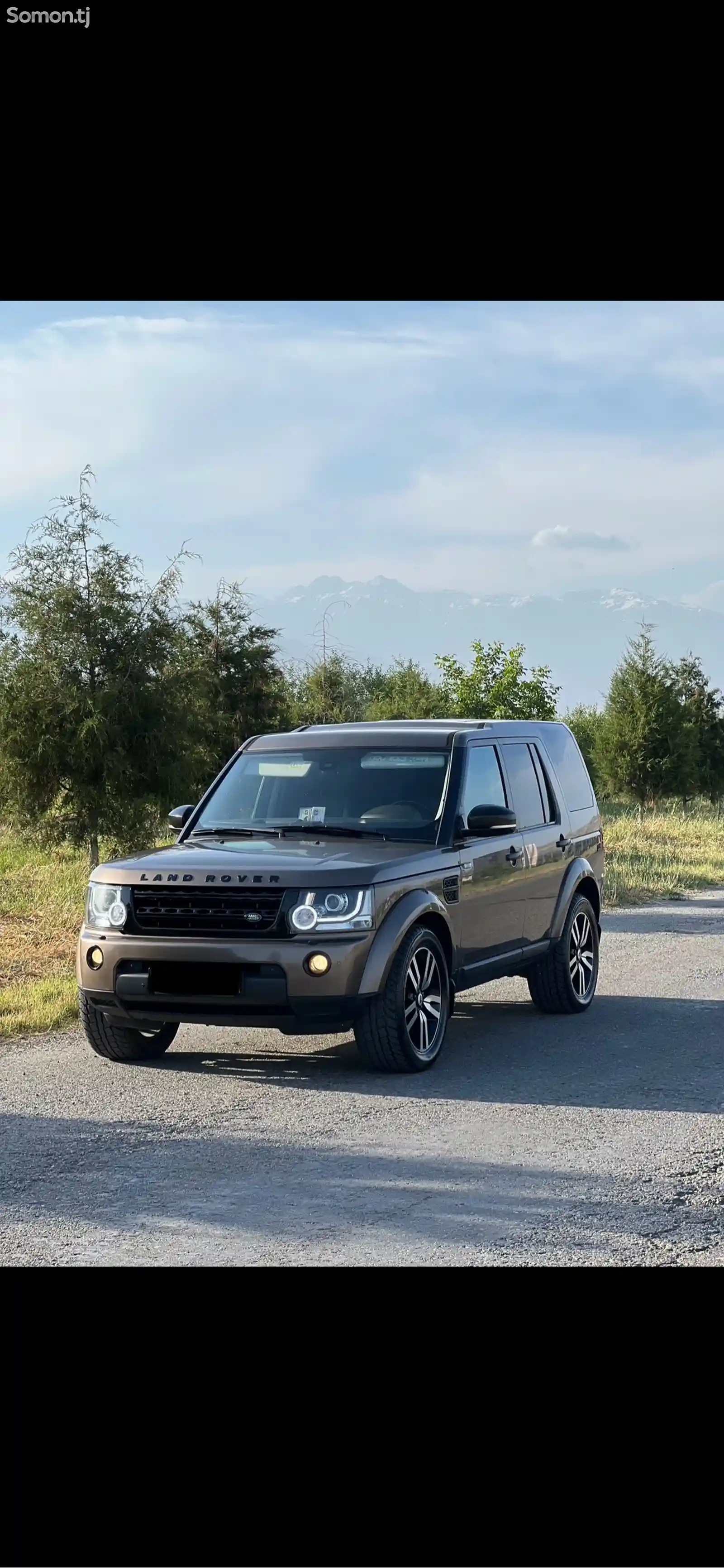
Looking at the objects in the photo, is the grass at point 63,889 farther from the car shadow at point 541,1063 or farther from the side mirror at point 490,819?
the side mirror at point 490,819

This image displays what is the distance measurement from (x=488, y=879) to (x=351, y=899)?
1587 mm

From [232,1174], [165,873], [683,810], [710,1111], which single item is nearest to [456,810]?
[165,873]

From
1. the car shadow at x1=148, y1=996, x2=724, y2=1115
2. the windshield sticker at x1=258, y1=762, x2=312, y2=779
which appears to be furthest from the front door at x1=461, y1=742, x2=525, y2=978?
the windshield sticker at x1=258, y1=762, x2=312, y2=779

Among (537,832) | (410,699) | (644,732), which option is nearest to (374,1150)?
(537,832)

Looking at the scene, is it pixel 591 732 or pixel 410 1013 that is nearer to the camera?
pixel 410 1013

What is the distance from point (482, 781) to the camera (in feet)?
31.7

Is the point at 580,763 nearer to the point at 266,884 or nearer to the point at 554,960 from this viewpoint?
the point at 554,960

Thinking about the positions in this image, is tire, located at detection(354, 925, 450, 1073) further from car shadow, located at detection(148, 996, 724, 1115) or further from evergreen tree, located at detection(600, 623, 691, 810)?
evergreen tree, located at detection(600, 623, 691, 810)

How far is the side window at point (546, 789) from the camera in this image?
1063 centimetres

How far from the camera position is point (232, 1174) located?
6.27 metres

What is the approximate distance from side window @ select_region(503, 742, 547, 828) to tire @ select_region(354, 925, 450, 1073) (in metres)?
1.81

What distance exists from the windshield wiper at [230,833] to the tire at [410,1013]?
1174mm

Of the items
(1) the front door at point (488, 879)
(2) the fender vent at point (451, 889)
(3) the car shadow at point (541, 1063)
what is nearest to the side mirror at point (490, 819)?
(1) the front door at point (488, 879)

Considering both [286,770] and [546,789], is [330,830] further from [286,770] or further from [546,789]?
[546,789]
